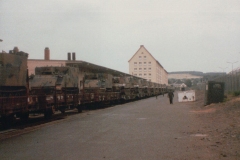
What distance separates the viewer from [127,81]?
121ft

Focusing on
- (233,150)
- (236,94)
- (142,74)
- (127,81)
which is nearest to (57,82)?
(233,150)

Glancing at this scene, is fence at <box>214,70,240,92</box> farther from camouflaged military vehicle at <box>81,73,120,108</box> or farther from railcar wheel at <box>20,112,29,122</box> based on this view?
railcar wheel at <box>20,112,29,122</box>

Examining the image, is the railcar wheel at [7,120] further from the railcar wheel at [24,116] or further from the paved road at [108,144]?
the paved road at [108,144]

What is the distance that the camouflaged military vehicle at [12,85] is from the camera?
38.0ft

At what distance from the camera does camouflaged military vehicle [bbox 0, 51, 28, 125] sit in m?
11.6

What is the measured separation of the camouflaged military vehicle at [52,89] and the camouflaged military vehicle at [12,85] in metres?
0.70

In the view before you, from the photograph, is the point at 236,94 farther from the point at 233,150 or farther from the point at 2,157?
the point at 2,157

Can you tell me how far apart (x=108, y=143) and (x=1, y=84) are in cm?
544

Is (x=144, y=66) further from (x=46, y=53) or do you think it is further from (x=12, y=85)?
(x=12, y=85)

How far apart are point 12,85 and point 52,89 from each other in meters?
4.76

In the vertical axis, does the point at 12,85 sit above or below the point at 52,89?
above

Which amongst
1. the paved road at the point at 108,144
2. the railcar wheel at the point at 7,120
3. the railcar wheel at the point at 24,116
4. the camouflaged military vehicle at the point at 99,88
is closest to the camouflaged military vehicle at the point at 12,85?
the railcar wheel at the point at 7,120

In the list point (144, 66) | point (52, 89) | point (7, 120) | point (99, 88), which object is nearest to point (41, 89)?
point (52, 89)

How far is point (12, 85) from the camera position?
12828 millimetres
